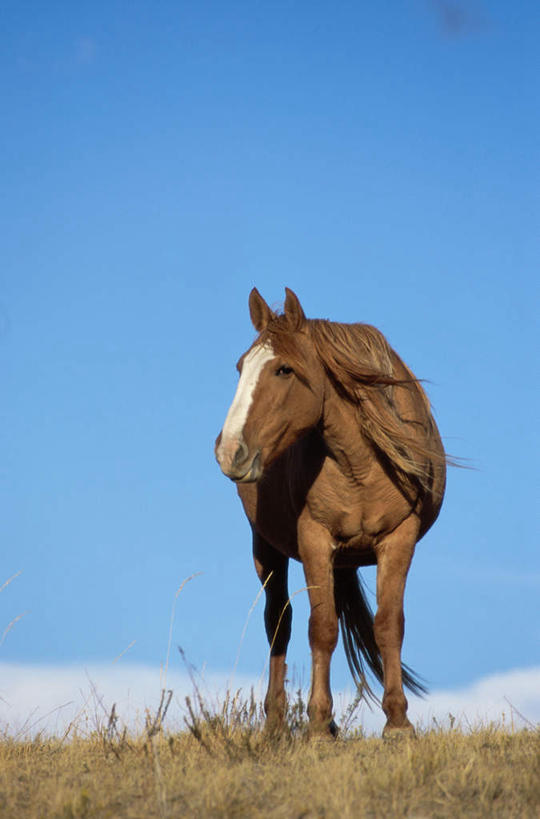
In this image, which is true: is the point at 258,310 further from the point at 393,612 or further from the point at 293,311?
the point at 393,612

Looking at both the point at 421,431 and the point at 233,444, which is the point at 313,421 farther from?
the point at 421,431

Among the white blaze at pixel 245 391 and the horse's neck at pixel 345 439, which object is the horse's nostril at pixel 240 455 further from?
the horse's neck at pixel 345 439

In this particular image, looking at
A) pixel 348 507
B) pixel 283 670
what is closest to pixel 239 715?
pixel 348 507

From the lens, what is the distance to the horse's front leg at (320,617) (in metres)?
6.58

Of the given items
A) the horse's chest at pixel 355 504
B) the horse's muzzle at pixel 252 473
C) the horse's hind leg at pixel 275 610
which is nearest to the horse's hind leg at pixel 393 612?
the horse's chest at pixel 355 504

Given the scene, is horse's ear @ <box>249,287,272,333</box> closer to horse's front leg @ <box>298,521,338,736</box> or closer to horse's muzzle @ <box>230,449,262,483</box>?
horse's muzzle @ <box>230,449,262,483</box>

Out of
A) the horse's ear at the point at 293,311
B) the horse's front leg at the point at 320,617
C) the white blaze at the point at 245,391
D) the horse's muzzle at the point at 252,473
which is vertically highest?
the horse's ear at the point at 293,311

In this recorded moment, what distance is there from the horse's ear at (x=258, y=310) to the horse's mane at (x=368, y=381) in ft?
0.28

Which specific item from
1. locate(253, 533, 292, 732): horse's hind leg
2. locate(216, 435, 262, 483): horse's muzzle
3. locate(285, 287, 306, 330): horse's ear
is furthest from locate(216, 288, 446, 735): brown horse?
locate(253, 533, 292, 732): horse's hind leg

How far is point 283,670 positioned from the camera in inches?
334

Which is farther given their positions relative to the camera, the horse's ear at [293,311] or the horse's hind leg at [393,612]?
the horse's hind leg at [393,612]

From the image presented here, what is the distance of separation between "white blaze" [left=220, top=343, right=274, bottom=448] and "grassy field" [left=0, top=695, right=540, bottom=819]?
5.54 ft

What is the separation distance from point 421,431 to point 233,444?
6.38 ft

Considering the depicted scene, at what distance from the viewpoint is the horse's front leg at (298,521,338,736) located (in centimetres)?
658
